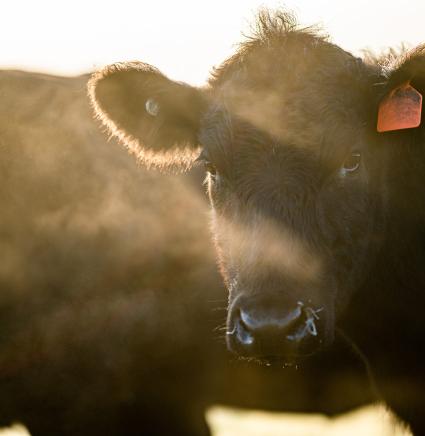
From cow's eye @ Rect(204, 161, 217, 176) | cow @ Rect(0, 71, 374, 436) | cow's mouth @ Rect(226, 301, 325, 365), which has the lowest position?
cow @ Rect(0, 71, 374, 436)

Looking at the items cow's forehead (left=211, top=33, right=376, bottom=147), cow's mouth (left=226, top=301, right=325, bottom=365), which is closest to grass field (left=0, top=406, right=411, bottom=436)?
cow's mouth (left=226, top=301, right=325, bottom=365)

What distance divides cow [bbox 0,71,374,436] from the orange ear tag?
2.01 m

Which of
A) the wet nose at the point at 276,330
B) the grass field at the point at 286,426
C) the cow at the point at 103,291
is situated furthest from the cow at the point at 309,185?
the grass field at the point at 286,426

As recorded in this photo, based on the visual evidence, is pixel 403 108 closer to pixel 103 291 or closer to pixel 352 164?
pixel 352 164

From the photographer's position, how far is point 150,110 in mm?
Answer: 4152

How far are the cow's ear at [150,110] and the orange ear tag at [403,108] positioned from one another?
4.07ft

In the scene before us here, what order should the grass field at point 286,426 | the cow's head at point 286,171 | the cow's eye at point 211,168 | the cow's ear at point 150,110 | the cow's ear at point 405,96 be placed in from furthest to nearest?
the grass field at point 286,426 < the cow's ear at point 150,110 < the cow's eye at point 211,168 < the cow's ear at point 405,96 < the cow's head at point 286,171

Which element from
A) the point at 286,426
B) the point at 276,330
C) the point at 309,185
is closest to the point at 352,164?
the point at 309,185

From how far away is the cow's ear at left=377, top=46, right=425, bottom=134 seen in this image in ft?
10.6

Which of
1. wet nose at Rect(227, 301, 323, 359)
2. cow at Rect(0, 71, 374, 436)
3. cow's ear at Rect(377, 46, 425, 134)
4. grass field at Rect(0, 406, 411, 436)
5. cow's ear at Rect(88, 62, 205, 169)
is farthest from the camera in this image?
grass field at Rect(0, 406, 411, 436)

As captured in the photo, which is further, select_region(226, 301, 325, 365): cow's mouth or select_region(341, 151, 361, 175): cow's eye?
select_region(341, 151, 361, 175): cow's eye

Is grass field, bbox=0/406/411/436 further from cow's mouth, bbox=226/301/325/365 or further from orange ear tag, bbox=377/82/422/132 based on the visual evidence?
orange ear tag, bbox=377/82/422/132

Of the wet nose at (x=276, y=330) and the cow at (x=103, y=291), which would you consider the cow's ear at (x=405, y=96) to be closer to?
the wet nose at (x=276, y=330)

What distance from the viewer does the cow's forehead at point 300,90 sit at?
10.7ft
